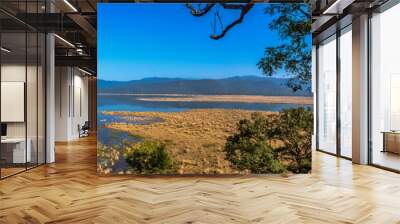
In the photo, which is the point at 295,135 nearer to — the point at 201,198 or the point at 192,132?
the point at 192,132

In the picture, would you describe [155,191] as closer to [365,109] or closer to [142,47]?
[142,47]

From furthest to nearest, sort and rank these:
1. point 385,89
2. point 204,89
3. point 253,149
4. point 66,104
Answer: point 66,104
point 385,89
point 204,89
point 253,149

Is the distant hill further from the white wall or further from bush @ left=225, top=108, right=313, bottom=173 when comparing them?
the white wall

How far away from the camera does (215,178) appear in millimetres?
6426

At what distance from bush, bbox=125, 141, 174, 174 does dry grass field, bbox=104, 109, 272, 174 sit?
11 centimetres

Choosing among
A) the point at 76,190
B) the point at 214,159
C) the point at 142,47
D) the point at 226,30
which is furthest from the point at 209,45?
the point at 76,190

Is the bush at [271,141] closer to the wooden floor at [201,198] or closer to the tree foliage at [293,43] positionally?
the wooden floor at [201,198]

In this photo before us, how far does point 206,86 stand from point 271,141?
143cm

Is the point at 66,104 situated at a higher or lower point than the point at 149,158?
higher

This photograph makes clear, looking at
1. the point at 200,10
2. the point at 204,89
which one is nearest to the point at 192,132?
the point at 204,89

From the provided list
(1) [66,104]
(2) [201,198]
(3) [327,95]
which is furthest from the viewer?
(1) [66,104]

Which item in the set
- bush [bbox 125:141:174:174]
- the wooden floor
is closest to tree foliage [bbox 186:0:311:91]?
the wooden floor

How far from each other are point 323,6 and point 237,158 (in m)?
3.36

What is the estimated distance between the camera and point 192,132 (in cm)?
663
